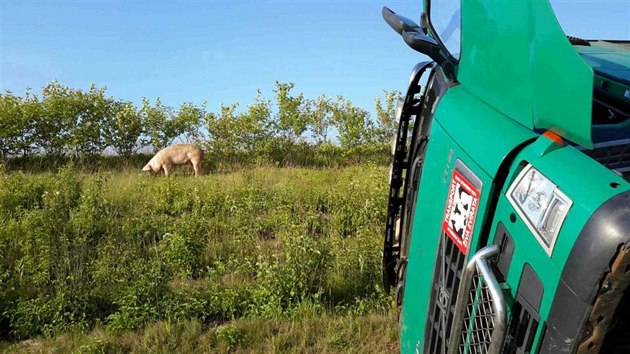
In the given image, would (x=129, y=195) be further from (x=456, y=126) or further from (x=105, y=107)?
(x=105, y=107)

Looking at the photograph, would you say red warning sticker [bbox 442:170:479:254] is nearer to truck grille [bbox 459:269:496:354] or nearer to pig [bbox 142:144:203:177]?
truck grille [bbox 459:269:496:354]

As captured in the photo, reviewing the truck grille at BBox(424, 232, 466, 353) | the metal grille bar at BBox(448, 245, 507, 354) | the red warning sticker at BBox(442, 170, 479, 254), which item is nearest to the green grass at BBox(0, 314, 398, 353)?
the truck grille at BBox(424, 232, 466, 353)

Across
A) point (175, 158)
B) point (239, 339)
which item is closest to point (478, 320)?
point (239, 339)

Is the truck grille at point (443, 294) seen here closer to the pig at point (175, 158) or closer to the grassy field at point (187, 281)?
the grassy field at point (187, 281)

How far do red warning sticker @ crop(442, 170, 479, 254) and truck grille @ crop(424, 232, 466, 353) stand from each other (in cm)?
5

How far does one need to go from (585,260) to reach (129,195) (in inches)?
356

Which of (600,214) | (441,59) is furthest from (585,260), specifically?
(441,59)

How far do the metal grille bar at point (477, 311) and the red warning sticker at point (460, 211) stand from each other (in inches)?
8.4

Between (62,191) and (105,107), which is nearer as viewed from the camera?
(62,191)

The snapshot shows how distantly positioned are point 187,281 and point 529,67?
15.6 feet

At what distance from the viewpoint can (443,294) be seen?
236 centimetres

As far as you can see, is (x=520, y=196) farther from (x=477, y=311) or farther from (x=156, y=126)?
(x=156, y=126)

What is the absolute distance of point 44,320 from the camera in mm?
5020

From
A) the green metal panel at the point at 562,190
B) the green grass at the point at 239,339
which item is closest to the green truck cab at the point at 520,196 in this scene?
the green metal panel at the point at 562,190
